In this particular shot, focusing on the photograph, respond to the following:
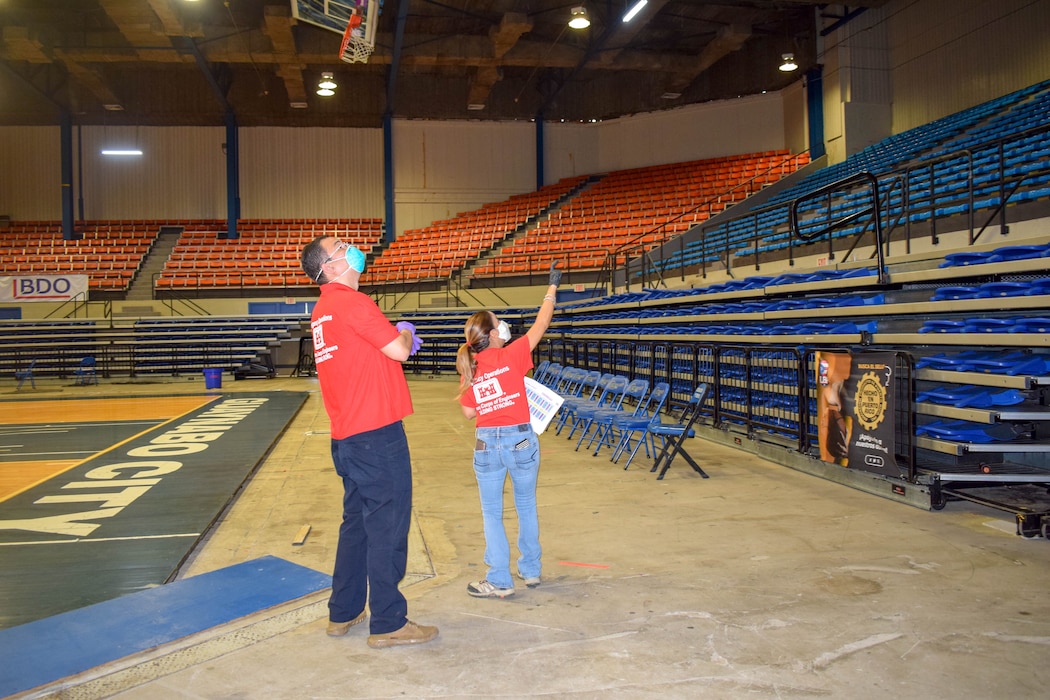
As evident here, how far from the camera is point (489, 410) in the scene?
396 centimetres

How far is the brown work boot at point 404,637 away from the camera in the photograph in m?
3.29

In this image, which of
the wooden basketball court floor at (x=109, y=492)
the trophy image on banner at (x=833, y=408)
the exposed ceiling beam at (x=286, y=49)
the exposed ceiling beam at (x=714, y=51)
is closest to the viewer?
the wooden basketball court floor at (x=109, y=492)

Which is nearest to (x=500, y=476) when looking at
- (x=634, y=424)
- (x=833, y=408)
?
(x=833, y=408)

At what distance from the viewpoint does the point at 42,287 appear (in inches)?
878

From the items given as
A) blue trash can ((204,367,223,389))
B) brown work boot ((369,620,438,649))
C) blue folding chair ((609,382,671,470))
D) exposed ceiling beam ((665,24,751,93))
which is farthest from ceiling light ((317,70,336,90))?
brown work boot ((369,620,438,649))

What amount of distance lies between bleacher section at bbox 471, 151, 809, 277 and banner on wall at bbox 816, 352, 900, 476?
14408mm

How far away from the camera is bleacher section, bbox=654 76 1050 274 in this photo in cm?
873

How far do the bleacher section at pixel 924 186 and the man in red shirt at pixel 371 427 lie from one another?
572 cm

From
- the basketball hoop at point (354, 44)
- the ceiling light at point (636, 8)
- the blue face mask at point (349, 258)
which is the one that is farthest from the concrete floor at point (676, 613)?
the basketball hoop at point (354, 44)

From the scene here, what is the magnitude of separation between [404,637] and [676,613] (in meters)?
1.28

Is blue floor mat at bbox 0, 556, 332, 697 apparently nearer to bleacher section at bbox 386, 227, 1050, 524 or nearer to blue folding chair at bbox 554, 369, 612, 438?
bleacher section at bbox 386, 227, 1050, 524

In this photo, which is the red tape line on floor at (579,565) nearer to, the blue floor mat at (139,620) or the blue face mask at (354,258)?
the blue floor mat at (139,620)

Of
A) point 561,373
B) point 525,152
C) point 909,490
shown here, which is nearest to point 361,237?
point 525,152

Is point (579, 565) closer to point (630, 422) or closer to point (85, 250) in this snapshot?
point (630, 422)
